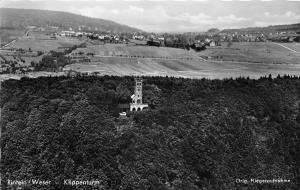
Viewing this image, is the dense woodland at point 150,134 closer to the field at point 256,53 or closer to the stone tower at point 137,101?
the stone tower at point 137,101

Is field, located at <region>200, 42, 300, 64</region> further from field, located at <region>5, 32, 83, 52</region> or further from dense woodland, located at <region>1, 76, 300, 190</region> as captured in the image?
field, located at <region>5, 32, 83, 52</region>

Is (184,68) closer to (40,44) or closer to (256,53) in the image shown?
(256,53)

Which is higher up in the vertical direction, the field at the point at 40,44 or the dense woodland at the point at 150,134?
the field at the point at 40,44

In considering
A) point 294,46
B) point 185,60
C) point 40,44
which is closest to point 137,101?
point 185,60

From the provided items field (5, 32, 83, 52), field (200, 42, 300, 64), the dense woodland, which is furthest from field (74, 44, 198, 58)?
the dense woodland

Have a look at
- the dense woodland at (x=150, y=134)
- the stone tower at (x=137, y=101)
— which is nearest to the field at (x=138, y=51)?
the dense woodland at (x=150, y=134)

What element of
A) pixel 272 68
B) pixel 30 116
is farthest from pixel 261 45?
pixel 30 116
